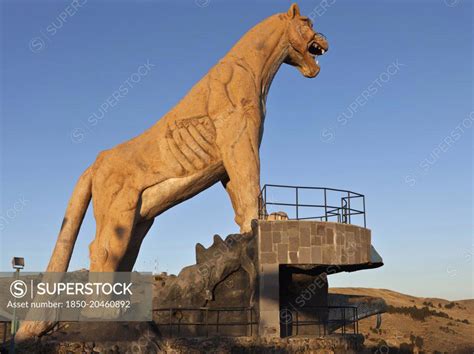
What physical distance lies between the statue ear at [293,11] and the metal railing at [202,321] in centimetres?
760

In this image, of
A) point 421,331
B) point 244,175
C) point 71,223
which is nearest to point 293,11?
point 244,175

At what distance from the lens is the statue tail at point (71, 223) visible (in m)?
14.2

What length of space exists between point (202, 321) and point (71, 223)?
4062mm

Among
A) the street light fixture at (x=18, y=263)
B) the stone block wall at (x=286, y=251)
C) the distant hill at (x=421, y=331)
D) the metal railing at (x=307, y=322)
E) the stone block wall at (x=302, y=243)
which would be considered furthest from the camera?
the distant hill at (x=421, y=331)

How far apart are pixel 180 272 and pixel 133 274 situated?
60.7 inches

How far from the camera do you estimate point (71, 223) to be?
585 inches

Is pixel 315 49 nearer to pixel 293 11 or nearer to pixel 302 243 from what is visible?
pixel 293 11

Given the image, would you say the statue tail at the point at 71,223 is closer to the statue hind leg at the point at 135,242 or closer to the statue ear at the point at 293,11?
the statue hind leg at the point at 135,242

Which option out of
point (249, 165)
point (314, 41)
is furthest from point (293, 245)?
→ point (314, 41)

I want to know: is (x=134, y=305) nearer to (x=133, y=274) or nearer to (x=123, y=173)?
(x=133, y=274)

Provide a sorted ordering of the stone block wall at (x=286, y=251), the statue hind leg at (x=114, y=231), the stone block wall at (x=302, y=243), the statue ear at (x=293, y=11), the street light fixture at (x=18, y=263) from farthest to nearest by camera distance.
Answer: the statue ear at (x=293, y=11) → the statue hind leg at (x=114, y=231) → the stone block wall at (x=302, y=243) → the stone block wall at (x=286, y=251) → the street light fixture at (x=18, y=263)

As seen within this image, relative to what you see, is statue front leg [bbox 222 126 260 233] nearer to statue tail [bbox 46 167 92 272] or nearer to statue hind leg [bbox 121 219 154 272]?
statue hind leg [bbox 121 219 154 272]

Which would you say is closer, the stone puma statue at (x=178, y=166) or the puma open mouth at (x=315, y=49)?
the stone puma statue at (x=178, y=166)

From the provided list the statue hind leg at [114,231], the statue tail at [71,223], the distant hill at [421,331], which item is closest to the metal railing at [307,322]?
the statue hind leg at [114,231]
